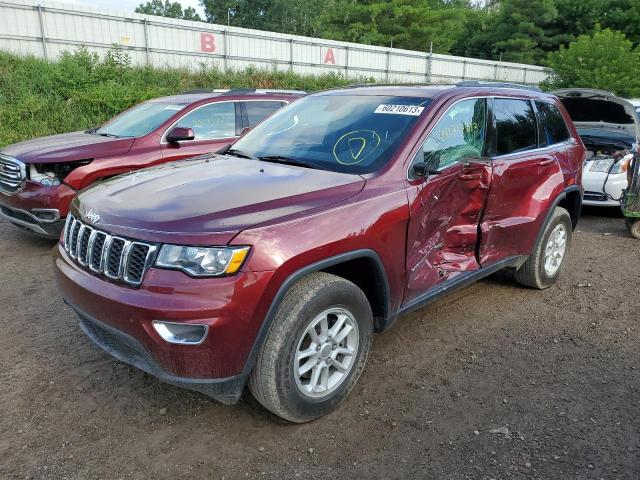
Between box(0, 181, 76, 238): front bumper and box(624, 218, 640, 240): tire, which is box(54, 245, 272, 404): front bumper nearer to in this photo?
box(0, 181, 76, 238): front bumper

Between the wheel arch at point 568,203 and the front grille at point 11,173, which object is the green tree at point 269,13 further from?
the wheel arch at point 568,203

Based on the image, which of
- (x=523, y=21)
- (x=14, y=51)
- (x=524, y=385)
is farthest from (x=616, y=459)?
(x=523, y=21)

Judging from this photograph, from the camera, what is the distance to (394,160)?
122 inches

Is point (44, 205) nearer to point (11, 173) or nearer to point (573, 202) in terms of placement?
point (11, 173)

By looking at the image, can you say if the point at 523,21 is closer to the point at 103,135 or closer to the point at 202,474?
the point at 103,135

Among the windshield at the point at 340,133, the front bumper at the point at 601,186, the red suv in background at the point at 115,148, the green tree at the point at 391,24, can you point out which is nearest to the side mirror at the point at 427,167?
the windshield at the point at 340,133

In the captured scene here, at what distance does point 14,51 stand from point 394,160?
15.9 m

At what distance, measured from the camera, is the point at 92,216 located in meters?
2.74

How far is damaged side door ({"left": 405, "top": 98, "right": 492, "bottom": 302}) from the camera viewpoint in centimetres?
318

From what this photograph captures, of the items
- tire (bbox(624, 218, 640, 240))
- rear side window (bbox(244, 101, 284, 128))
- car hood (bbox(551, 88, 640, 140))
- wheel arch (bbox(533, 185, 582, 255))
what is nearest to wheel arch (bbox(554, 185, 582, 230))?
wheel arch (bbox(533, 185, 582, 255))

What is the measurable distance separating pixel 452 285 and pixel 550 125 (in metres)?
2.10

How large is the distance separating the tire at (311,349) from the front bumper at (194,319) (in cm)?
12

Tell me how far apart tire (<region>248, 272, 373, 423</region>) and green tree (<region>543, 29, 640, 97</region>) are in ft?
68.3

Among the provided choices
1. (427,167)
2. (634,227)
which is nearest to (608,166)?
(634,227)
